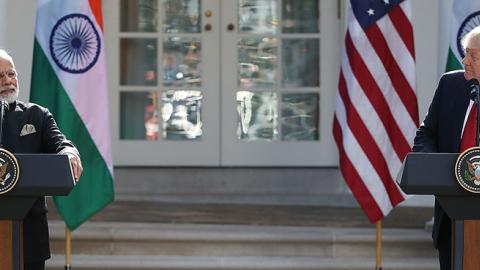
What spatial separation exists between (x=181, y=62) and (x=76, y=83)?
2.50 m

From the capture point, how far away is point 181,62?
8.14 m

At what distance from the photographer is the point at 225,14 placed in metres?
8.11

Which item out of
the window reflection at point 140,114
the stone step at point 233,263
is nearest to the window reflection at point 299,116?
the window reflection at point 140,114

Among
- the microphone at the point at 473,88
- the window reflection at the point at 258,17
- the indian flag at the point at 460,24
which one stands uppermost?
the window reflection at the point at 258,17

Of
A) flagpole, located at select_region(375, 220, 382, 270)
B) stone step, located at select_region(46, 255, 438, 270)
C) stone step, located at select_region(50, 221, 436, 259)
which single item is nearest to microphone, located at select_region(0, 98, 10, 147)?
stone step, located at select_region(46, 255, 438, 270)

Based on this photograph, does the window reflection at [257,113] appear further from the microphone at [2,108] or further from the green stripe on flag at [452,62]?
the microphone at [2,108]

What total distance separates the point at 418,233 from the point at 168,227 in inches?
65.8

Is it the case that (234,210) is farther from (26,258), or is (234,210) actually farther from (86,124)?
(26,258)

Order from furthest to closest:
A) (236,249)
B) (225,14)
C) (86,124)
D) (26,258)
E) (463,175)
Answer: (225,14) < (236,249) < (86,124) < (26,258) < (463,175)

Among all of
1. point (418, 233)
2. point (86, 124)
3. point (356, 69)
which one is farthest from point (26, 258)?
point (418, 233)

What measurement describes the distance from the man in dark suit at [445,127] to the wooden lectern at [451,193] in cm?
43

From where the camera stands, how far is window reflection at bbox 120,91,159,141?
8.19 metres

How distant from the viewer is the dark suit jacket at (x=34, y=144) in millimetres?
4082

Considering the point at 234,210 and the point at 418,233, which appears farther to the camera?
the point at 234,210
